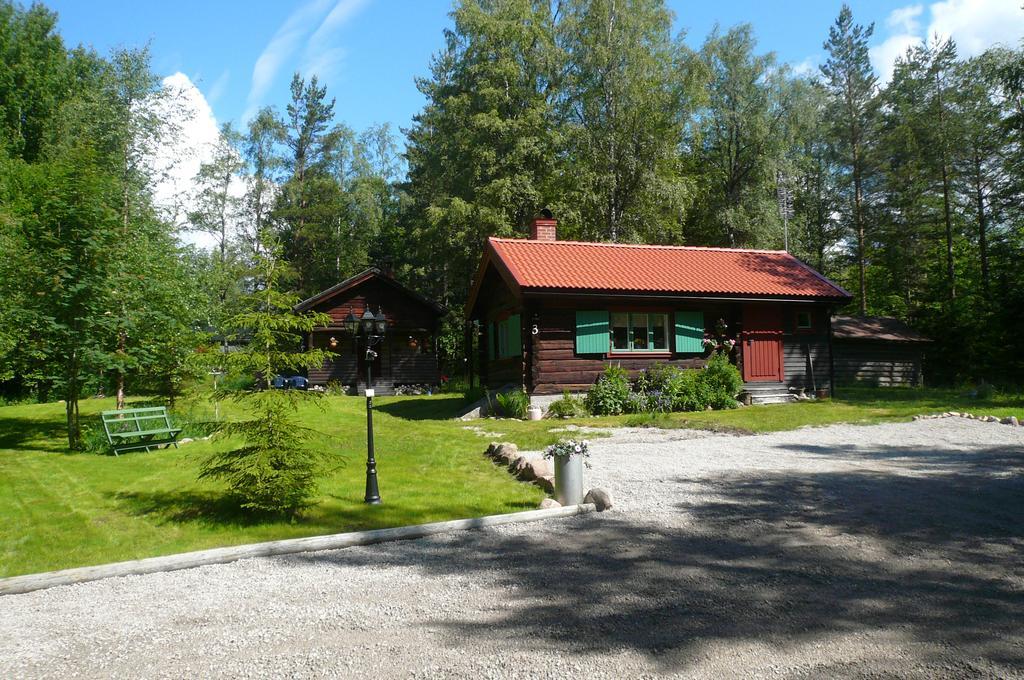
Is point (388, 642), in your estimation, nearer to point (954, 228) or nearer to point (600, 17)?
point (600, 17)

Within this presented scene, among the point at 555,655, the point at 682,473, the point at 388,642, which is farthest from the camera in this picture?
the point at 682,473

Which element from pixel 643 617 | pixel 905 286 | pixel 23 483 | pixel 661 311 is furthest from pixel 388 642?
pixel 905 286

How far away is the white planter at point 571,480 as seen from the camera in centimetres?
739

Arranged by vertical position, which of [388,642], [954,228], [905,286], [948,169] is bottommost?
[388,642]

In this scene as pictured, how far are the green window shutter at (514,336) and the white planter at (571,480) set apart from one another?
34.9 ft

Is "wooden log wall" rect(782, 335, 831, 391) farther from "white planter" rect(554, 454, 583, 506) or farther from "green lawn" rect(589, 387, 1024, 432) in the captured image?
"white planter" rect(554, 454, 583, 506)

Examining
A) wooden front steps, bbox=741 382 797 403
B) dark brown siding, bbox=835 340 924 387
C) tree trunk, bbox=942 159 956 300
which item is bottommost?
wooden front steps, bbox=741 382 797 403

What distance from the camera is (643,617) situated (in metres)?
4.31

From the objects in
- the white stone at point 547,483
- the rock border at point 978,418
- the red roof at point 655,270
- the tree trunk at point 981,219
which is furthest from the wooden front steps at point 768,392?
the tree trunk at point 981,219

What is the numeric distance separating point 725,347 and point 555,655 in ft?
53.1

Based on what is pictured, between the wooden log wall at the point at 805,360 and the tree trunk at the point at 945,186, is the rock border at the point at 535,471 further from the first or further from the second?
the tree trunk at the point at 945,186

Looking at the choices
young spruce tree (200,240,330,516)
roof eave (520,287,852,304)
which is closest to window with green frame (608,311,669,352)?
roof eave (520,287,852,304)

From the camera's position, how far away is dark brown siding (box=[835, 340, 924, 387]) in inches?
981

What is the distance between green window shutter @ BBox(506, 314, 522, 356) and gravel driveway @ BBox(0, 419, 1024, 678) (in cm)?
1074
